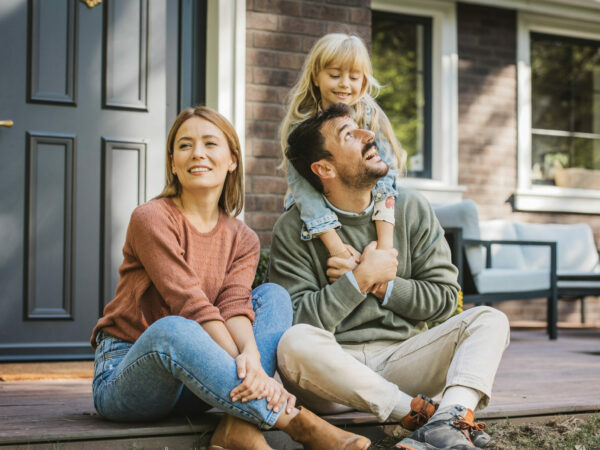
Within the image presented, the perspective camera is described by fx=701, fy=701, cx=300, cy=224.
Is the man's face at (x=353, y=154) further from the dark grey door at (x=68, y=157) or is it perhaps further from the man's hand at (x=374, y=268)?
the dark grey door at (x=68, y=157)

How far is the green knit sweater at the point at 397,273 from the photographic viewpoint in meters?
2.27

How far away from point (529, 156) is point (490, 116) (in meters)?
0.59

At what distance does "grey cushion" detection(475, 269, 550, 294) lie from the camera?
523cm

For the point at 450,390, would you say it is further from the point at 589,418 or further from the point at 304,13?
the point at 304,13

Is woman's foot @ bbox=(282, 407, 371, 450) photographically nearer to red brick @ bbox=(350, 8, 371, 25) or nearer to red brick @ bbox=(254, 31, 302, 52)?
red brick @ bbox=(254, 31, 302, 52)

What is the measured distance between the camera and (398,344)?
229cm

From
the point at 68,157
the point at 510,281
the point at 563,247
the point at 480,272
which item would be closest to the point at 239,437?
the point at 68,157

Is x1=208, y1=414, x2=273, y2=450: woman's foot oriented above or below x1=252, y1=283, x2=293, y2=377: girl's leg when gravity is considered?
below

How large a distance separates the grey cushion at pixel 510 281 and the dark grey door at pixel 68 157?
2629mm

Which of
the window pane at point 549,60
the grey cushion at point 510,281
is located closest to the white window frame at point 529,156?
the window pane at point 549,60

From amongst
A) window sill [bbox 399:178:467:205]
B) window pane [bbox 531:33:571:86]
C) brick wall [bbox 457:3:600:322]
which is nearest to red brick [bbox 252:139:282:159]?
window sill [bbox 399:178:467:205]

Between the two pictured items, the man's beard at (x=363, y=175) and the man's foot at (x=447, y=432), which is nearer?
the man's foot at (x=447, y=432)

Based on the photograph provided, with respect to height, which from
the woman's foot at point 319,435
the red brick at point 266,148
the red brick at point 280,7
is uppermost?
the red brick at point 280,7

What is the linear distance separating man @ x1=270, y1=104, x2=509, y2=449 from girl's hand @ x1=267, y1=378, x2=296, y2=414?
0.49 ft
